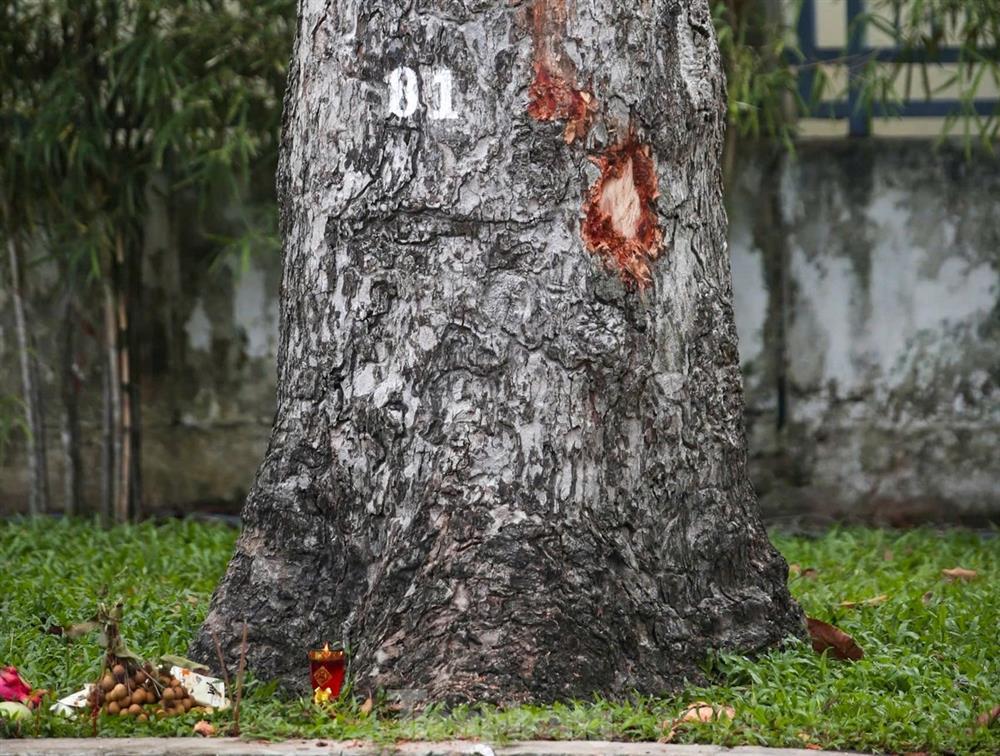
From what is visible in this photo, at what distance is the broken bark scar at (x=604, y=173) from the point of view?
133 inches

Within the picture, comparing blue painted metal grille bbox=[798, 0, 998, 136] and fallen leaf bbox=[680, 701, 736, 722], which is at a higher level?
blue painted metal grille bbox=[798, 0, 998, 136]

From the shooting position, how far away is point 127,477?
6.77 m

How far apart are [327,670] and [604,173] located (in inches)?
51.9

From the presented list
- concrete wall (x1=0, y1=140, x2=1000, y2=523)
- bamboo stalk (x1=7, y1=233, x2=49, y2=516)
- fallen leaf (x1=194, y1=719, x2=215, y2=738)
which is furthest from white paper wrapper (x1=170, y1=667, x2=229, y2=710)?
concrete wall (x1=0, y1=140, x2=1000, y2=523)

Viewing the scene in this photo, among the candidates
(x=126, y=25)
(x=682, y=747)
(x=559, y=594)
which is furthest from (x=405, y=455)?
(x=126, y=25)

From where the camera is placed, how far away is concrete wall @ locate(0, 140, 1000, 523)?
6.93m

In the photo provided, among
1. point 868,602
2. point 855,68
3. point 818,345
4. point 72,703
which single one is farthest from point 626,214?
point 855,68

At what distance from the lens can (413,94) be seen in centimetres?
340

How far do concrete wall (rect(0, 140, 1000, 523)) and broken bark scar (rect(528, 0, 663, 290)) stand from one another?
11.8 ft

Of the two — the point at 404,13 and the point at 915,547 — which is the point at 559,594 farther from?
the point at 915,547

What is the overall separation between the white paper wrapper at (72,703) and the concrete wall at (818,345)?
3726mm

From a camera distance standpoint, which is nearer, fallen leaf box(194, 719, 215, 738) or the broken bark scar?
fallen leaf box(194, 719, 215, 738)

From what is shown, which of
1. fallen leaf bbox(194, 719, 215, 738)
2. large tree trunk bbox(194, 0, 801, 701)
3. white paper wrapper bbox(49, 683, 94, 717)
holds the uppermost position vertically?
large tree trunk bbox(194, 0, 801, 701)

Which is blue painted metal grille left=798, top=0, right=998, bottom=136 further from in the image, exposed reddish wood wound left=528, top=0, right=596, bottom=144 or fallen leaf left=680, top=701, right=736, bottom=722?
fallen leaf left=680, top=701, right=736, bottom=722
